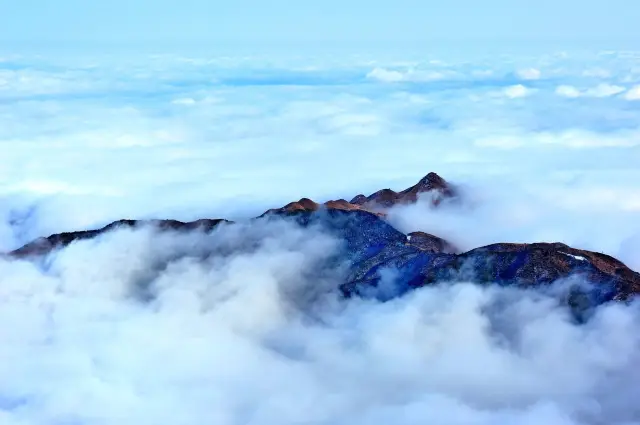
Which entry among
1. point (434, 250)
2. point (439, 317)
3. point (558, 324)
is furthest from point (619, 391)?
point (434, 250)

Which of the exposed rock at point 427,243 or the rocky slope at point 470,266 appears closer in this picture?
the rocky slope at point 470,266

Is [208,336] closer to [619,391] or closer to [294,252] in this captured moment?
[294,252]

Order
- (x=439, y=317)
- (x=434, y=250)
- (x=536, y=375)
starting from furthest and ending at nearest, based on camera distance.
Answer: (x=434, y=250) → (x=439, y=317) → (x=536, y=375)

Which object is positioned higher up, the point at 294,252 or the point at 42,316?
the point at 294,252

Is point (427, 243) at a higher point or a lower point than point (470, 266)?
higher

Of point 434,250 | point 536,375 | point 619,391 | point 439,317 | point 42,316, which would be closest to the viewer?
point 619,391

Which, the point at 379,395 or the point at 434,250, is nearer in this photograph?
the point at 379,395

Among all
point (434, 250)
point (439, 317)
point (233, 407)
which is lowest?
point (233, 407)

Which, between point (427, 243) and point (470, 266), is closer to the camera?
point (470, 266)

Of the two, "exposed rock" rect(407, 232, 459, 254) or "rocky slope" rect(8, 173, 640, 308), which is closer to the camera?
"rocky slope" rect(8, 173, 640, 308)

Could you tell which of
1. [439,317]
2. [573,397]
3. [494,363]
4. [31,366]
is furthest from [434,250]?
[31,366]
